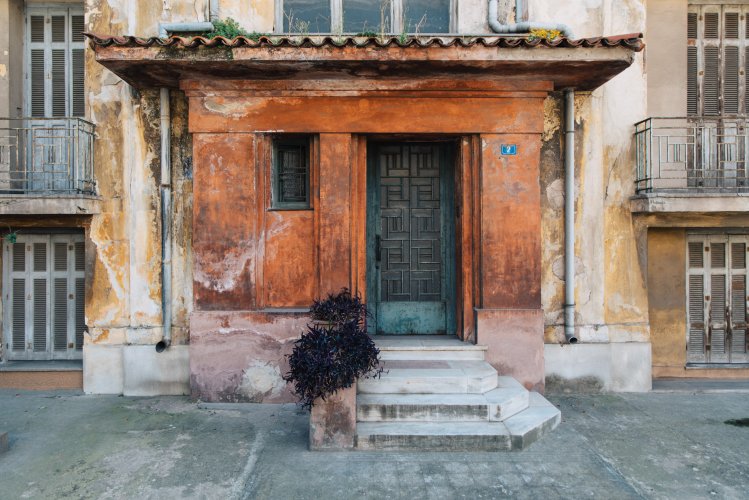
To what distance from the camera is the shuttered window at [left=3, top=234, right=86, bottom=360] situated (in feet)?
Result: 24.4

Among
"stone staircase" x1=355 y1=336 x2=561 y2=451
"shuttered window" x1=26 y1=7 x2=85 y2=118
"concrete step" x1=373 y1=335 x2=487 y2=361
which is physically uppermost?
"shuttered window" x1=26 y1=7 x2=85 y2=118

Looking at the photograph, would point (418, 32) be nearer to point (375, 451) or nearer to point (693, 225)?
point (693, 225)

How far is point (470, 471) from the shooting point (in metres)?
4.64

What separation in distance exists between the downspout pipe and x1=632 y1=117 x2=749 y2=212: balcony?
1660 millimetres

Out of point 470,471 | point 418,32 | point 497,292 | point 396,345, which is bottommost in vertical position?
point 470,471

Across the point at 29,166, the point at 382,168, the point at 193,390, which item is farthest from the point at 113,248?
the point at 382,168

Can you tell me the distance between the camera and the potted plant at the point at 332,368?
4816 mm

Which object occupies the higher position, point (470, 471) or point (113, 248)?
point (113, 248)

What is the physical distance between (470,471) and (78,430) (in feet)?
14.3

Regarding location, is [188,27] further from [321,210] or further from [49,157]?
[321,210]

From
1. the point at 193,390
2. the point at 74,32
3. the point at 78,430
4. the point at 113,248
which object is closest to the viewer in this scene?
the point at 78,430

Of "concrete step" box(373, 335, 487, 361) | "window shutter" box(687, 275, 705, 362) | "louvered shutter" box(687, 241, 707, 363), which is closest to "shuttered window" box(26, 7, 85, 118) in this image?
"concrete step" box(373, 335, 487, 361)

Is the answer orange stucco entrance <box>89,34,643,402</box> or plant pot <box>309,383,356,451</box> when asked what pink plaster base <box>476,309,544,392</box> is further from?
plant pot <box>309,383,356,451</box>

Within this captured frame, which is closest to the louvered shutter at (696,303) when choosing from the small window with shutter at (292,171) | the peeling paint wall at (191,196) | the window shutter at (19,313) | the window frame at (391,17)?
the peeling paint wall at (191,196)
